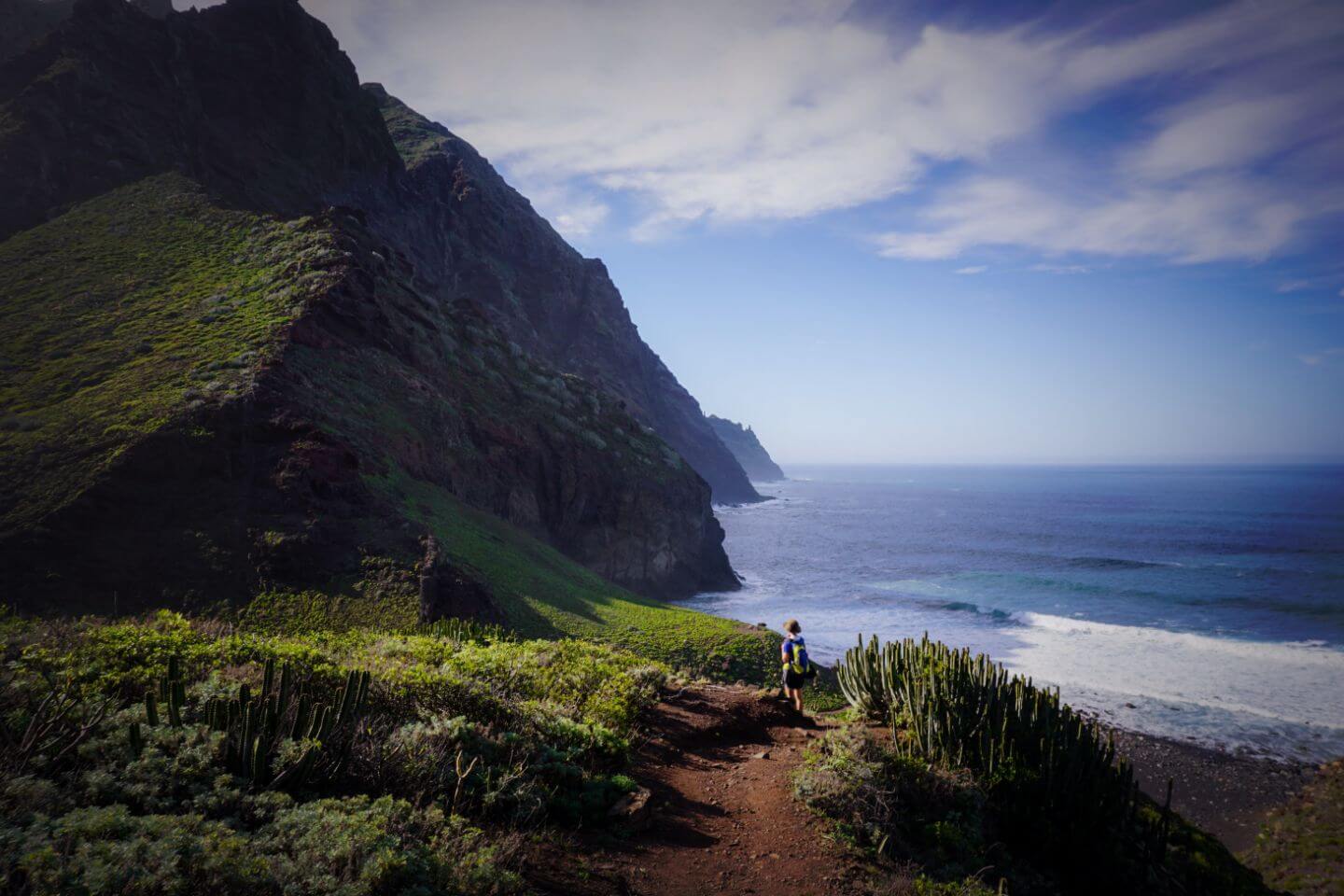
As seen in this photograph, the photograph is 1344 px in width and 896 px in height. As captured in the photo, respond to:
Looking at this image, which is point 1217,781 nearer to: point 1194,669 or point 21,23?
point 1194,669

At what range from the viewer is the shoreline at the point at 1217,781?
718 inches

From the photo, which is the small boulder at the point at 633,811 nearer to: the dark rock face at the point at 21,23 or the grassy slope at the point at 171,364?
the grassy slope at the point at 171,364

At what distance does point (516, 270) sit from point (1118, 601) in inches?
2940

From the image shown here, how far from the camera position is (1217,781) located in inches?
798

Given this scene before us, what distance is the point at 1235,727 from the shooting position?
23672 millimetres

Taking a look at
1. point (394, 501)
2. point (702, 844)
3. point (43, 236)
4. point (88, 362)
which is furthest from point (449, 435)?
point (702, 844)

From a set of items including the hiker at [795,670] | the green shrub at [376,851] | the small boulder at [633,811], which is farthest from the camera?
the hiker at [795,670]

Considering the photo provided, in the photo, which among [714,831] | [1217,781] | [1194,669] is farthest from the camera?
[1194,669]

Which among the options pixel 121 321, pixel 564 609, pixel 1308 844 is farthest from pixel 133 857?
pixel 121 321

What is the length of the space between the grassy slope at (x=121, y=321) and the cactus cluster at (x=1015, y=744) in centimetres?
2175

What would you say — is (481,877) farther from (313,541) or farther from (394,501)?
(394,501)

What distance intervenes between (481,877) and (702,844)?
9.71ft

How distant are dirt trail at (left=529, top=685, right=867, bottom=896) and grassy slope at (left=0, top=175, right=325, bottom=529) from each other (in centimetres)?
1828

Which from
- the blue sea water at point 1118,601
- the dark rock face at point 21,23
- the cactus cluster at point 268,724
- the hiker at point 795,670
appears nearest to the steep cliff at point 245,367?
the dark rock face at point 21,23
